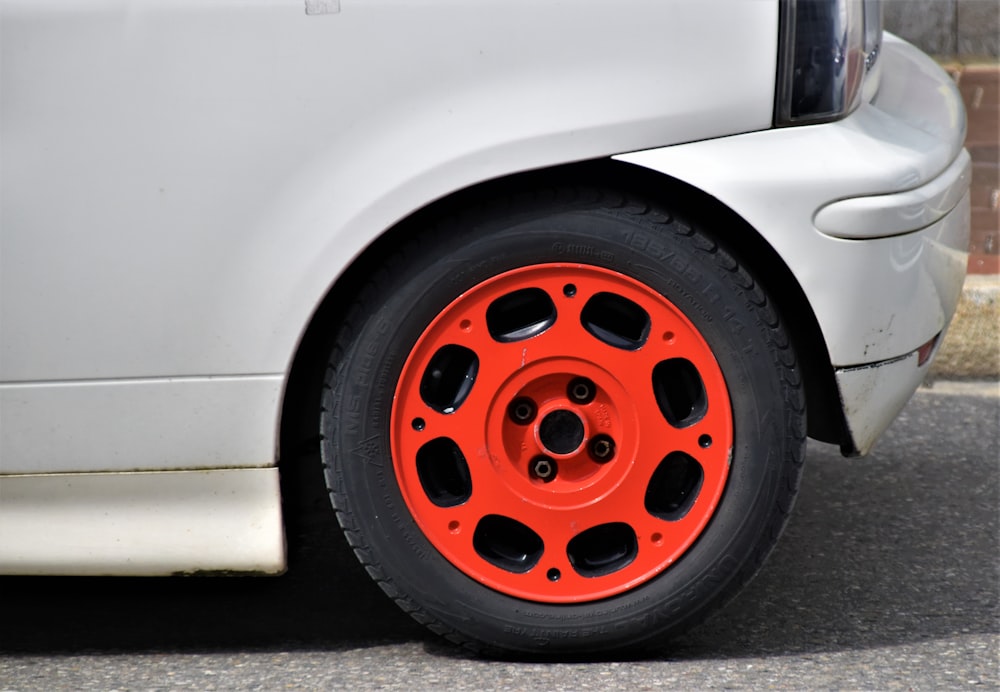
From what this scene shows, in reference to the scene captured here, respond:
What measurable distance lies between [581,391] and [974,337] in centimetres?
233

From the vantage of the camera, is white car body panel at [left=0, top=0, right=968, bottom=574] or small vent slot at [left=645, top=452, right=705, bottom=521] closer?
white car body panel at [left=0, top=0, right=968, bottom=574]

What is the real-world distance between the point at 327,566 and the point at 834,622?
1.06m

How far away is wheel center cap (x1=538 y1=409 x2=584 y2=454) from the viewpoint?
2.12m

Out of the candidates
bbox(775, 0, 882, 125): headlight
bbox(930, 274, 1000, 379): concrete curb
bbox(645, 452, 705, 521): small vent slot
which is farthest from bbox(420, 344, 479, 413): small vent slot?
bbox(930, 274, 1000, 379): concrete curb

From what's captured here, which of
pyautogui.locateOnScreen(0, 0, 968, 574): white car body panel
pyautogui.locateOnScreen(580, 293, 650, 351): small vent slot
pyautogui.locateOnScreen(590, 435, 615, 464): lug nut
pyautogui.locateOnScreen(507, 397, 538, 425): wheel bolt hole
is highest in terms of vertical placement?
pyautogui.locateOnScreen(0, 0, 968, 574): white car body panel

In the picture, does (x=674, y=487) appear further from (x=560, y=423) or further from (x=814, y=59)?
(x=814, y=59)

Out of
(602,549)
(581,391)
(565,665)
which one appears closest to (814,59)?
(581,391)

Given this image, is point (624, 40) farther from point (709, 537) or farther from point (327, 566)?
point (327, 566)

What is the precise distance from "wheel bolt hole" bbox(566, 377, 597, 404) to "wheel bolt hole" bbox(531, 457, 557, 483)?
0.37 feet

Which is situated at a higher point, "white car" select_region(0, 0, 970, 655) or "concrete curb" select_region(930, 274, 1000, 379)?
"white car" select_region(0, 0, 970, 655)

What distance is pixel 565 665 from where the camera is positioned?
7.22ft

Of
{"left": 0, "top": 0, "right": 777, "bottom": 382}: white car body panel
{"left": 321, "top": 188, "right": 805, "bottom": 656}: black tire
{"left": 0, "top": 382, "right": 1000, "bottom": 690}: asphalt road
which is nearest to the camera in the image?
{"left": 0, "top": 0, "right": 777, "bottom": 382}: white car body panel

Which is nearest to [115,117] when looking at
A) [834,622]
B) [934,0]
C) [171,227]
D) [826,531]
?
[171,227]

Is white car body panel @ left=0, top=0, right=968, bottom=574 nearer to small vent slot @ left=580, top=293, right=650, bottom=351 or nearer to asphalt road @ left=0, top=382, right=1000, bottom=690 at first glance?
small vent slot @ left=580, top=293, right=650, bottom=351
